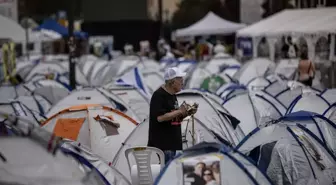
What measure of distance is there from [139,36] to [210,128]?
53.2 m

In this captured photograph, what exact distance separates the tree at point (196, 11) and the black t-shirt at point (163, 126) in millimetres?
56938

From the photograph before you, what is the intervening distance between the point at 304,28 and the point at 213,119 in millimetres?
13964

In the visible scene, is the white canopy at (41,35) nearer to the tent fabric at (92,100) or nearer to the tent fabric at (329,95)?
the tent fabric at (92,100)

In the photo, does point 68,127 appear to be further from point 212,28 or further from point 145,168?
point 212,28

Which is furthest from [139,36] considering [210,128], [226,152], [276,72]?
[226,152]

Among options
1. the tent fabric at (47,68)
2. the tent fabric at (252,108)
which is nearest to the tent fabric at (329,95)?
the tent fabric at (252,108)

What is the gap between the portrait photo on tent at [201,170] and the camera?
8.35m

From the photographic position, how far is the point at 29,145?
7.40 m

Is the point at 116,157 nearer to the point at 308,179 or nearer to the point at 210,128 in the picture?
the point at 210,128

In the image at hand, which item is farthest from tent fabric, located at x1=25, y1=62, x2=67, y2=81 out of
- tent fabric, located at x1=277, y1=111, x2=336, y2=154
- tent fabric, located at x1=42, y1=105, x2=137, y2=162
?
tent fabric, located at x1=277, y1=111, x2=336, y2=154

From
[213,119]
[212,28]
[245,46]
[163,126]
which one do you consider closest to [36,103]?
[213,119]

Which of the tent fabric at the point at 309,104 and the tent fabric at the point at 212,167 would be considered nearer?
the tent fabric at the point at 212,167

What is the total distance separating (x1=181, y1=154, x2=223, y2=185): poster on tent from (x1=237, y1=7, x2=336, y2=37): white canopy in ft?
55.5

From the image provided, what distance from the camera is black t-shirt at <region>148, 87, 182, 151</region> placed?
10555 millimetres
